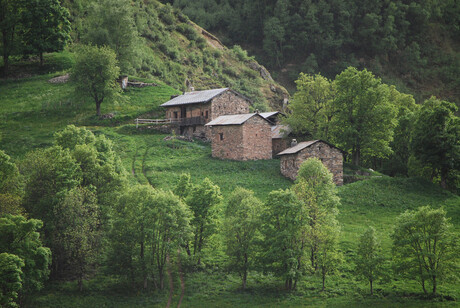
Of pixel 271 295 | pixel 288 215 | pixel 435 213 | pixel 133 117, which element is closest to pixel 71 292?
pixel 271 295

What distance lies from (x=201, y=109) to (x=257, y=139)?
13062 millimetres

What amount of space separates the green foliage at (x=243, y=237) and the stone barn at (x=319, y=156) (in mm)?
19316

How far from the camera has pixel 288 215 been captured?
37.7m

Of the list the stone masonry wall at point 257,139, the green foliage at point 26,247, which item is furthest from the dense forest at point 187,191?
the stone masonry wall at point 257,139

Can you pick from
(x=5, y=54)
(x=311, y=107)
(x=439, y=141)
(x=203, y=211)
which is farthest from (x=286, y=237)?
(x=5, y=54)

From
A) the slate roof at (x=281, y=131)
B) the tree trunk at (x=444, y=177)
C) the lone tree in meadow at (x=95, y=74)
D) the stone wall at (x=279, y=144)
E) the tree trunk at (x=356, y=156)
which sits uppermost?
the lone tree in meadow at (x=95, y=74)

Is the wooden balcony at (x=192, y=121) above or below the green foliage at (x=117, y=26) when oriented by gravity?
below

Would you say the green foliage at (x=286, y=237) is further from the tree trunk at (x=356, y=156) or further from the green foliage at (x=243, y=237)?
the tree trunk at (x=356, y=156)

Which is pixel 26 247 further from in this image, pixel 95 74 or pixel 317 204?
pixel 95 74

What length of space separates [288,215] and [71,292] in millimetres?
17139

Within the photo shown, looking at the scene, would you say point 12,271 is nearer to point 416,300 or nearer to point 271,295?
point 271,295

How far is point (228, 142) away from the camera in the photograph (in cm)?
6397

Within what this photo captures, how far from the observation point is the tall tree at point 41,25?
82938mm

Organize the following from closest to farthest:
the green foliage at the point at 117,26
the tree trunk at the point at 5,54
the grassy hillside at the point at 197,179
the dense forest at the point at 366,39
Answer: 1. the grassy hillside at the point at 197,179
2. the tree trunk at the point at 5,54
3. the green foliage at the point at 117,26
4. the dense forest at the point at 366,39
